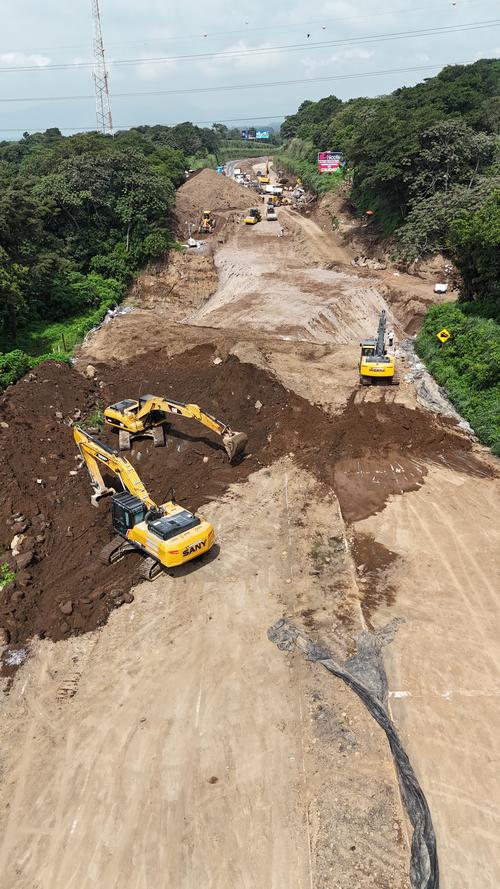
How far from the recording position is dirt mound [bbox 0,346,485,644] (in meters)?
15.3

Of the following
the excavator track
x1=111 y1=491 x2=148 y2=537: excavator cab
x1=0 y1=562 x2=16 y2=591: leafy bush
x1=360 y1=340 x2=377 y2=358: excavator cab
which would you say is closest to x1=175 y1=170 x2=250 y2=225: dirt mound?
x1=360 y1=340 x2=377 y2=358: excavator cab

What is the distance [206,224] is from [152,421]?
38064 millimetres

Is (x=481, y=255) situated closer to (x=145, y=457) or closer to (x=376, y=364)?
(x=376, y=364)

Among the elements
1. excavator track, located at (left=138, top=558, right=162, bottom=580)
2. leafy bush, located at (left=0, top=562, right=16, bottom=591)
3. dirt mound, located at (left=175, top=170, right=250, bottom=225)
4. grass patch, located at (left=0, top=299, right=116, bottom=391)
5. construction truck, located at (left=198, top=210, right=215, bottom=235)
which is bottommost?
leafy bush, located at (left=0, top=562, right=16, bottom=591)

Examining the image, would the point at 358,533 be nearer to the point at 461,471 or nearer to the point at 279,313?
the point at 461,471

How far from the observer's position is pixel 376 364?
83.6ft

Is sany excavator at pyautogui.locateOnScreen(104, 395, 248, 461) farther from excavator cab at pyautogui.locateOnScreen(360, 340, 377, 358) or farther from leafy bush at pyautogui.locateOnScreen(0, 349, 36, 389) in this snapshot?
excavator cab at pyautogui.locateOnScreen(360, 340, 377, 358)

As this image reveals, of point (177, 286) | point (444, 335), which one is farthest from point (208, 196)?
point (444, 335)

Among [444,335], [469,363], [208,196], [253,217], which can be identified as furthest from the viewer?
[208,196]

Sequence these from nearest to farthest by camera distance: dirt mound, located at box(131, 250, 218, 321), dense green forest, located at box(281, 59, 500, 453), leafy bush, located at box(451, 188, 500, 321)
→ dense green forest, located at box(281, 59, 500, 453)
leafy bush, located at box(451, 188, 500, 321)
dirt mound, located at box(131, 250, 218, 321)

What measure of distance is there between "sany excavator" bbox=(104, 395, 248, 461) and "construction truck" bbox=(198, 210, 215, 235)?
35931mm

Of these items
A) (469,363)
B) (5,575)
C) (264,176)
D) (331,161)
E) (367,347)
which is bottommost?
(5,575)

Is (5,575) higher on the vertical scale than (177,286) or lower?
lower

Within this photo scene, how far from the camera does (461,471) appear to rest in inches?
805
